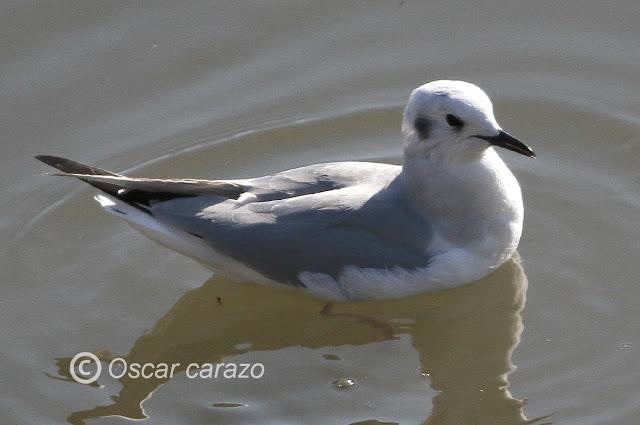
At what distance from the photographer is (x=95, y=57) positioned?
10.5m

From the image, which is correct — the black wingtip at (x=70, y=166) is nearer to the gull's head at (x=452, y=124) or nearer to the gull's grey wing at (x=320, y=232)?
the gull's grey wing at (x=320, y=232)

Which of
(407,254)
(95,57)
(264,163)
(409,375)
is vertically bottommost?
(409,375)

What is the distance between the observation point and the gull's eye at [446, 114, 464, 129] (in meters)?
7.91

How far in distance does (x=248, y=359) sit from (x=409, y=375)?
39.8 inches

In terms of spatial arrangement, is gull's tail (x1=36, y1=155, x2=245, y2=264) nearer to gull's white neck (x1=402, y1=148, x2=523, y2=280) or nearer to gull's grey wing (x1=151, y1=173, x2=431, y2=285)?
gull's grey wing (x1=151, y1=173, x2=431, y2=285)

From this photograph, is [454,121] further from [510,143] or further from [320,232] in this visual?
[320,232]

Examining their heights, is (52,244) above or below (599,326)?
above

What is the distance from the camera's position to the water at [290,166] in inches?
311

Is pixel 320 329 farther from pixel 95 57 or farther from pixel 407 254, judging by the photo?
pixel 95 57

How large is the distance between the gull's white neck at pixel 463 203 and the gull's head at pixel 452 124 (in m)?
0.07

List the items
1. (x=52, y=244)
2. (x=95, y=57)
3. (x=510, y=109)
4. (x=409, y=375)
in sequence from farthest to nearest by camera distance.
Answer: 1. (x=95, y=57)
2. (x=510, y=109)
3. (x=52, y=244)
4. (x=409, y=375)

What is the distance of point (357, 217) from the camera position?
809 cm

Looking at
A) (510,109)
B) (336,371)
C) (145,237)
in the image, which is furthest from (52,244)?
(510,109)
